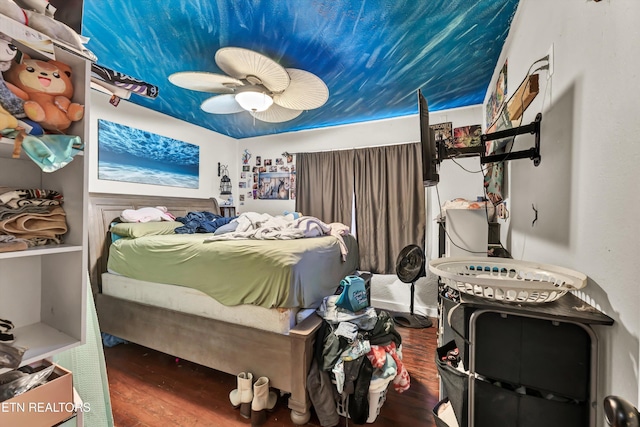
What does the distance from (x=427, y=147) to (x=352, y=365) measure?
128cm

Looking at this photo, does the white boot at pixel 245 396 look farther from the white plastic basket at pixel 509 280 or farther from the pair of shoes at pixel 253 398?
the white plastic basket at pixel 509 280

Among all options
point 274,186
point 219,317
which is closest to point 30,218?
point 219,317

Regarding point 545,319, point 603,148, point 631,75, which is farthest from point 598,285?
point 631,75

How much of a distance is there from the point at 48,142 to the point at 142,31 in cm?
151

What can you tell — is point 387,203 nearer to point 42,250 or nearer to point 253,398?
point 253,398

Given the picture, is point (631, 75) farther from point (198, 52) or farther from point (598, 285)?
point (198, 52)

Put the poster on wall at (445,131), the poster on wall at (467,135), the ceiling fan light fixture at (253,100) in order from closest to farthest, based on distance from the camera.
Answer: the ceiling fan light fixture at (253,100) → the poster on wall at (467,135) → the poster on wall at (445,131)

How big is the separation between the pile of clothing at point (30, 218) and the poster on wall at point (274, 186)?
3.27m

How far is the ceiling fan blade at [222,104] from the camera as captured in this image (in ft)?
7.77

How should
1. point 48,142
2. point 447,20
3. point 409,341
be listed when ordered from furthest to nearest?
point 409,341, point 447,20, point 48,142

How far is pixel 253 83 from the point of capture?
82.0 inches

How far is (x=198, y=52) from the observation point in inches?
84.7

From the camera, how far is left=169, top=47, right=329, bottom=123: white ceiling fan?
1795mm

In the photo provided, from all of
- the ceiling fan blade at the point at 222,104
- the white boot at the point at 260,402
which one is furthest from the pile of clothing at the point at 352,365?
the ceiling fan blade at the point at 222,104
